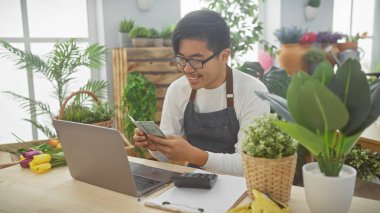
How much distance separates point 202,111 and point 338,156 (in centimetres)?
94

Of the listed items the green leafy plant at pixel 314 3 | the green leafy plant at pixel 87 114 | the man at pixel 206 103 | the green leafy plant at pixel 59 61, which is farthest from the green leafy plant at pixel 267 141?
the green leafy plant at pixel 314 3

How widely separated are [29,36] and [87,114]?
69.4 inches

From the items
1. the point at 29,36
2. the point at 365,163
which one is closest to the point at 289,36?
the point at 365,163

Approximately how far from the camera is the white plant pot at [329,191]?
77 cm

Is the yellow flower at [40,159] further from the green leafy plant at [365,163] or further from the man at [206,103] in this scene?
the green leafy plant at [365,163]

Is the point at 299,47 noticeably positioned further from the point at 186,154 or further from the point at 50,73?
the point at 186,154

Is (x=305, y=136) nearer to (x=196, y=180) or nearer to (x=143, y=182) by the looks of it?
(x=196, y=180)

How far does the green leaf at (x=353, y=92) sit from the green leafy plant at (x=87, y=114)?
4.62ft

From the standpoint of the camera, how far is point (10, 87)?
124 inches

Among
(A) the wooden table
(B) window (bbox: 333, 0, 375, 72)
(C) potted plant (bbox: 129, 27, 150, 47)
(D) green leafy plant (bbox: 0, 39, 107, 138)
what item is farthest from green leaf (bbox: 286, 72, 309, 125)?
(B) window (bbox: 333, 0, 375, 72)

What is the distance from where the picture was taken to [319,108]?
0.67m

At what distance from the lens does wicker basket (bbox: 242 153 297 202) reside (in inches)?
34.9

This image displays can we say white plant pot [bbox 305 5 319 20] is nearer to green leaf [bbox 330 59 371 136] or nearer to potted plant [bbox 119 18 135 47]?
potted plant [bbox 119 18 135 47]

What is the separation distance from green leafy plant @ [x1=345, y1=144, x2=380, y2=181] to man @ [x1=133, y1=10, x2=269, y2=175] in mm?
621
